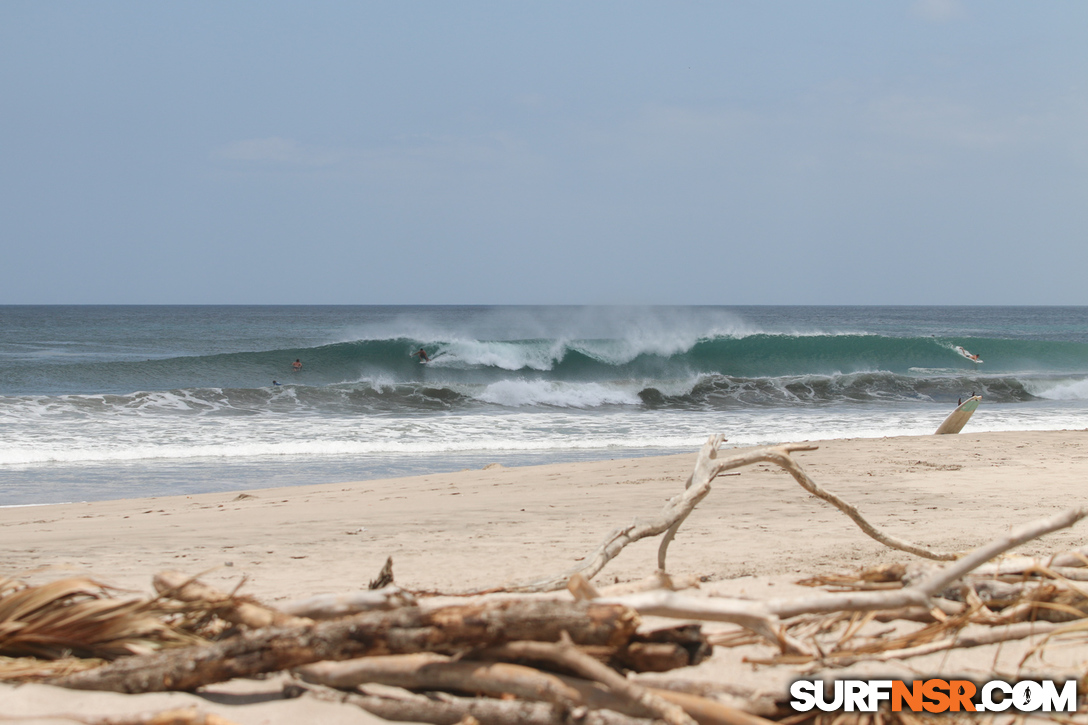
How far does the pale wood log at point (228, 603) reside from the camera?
1960mm

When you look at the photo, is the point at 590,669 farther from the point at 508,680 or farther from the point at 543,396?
the point at 543,396

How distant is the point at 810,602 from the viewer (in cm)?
204

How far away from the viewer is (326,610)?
77.0 inches

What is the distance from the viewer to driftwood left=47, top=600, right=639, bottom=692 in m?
1.71

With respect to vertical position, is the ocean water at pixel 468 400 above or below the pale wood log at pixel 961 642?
below

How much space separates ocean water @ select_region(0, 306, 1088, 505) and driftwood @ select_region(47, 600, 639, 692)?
674 centimetres

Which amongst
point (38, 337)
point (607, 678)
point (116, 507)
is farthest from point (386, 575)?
point (38, 337)

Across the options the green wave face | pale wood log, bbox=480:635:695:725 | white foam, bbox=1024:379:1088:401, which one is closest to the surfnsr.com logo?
pale wood log, bbox=480:635:695:725

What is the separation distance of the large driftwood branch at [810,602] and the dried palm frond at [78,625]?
4.13 ft

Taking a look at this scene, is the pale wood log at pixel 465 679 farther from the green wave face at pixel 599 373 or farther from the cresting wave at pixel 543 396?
the green wave face at pixel 599 373

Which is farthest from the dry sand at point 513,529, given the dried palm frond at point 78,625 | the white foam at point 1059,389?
the white foam at point 1059,389

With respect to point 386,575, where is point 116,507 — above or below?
below

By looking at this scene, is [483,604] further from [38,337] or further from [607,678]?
[38,337]

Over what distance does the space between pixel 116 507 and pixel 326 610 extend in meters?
5.84
